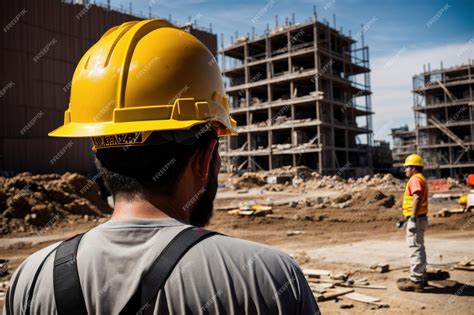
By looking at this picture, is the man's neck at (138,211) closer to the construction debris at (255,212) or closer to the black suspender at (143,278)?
the black suspender at (143,278)

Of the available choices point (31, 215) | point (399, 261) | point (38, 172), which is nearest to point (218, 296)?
point (399, 261)

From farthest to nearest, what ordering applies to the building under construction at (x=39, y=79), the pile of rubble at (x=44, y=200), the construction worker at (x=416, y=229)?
the building under construction at (x=39, y=79), the pile of rubble at (x=44, y=200), the construction worker at (x=416, y=229)

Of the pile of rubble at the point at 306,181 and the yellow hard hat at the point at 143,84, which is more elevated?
A: the yellow hard hat at the point at 143,84

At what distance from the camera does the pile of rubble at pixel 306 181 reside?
1209 inches

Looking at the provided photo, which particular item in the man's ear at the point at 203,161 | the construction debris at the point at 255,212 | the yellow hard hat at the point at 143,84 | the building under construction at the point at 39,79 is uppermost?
the building under construction at the point at 39,79

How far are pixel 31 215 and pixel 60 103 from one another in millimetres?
18815

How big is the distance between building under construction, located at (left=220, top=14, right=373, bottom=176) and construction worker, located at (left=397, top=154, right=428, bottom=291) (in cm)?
3310

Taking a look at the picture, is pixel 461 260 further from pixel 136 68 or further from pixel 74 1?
pixel 74 1

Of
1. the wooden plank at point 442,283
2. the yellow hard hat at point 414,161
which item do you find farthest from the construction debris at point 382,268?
the yellow hard hat at point 414,161

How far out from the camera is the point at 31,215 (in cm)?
1457

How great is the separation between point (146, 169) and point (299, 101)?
136ft

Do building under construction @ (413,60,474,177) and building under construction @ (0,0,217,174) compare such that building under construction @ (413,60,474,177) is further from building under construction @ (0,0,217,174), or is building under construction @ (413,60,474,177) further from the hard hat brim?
the hard hat brim

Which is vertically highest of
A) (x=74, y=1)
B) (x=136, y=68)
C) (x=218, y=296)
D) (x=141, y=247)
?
(x=74, y=1)

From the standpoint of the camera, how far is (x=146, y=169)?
140cm
